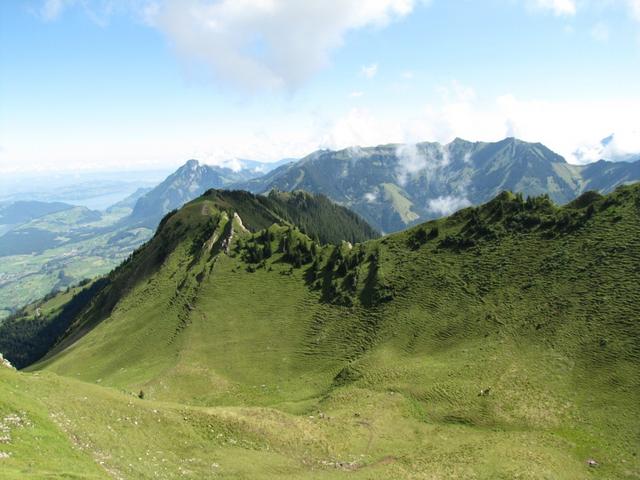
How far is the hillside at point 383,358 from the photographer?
41.6 meters

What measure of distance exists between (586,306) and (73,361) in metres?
106

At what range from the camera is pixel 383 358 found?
226 ft

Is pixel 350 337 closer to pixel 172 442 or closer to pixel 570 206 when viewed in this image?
pixel 172 442

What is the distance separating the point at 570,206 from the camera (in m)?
86.2

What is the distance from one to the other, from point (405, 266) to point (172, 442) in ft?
199

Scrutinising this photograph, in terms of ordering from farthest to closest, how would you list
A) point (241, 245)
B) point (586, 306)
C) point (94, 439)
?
point (241, 245), point (586, 306), point (94, 439)

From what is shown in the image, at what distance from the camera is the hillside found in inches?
1638

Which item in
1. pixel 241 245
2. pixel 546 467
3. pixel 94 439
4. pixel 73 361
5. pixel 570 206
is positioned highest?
pixel 570 206

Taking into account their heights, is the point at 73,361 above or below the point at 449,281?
below

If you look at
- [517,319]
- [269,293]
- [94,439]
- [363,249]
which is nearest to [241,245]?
[269,293]

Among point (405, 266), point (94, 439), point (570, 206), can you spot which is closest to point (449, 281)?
point (405, 266)

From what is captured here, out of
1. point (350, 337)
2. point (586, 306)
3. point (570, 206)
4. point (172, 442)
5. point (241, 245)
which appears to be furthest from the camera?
point (241, 245)

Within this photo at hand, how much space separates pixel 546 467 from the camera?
41.7 meters

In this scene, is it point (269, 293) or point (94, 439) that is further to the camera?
point (269, 293)
